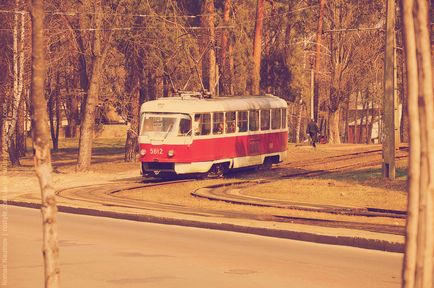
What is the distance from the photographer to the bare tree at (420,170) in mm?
6152

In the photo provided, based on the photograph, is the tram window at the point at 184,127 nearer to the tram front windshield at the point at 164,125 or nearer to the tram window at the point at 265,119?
the tram front windshield at the point at 164,125

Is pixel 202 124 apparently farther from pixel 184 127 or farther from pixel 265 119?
pixel 265 119

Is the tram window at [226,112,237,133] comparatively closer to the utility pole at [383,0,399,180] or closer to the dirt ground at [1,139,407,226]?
the dirt ground at [1,139,407,226]

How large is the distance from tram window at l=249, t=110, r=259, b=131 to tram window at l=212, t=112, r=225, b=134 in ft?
7.25

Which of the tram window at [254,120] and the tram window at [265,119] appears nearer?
the tram window at [254,120]

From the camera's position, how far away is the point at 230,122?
131 feet

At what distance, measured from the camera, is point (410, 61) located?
6.27 metres

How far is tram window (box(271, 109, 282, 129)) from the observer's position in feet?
143

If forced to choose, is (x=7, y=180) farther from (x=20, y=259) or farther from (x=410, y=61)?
(x=410, y=61)

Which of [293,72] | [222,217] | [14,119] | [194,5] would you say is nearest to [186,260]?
[222,217]

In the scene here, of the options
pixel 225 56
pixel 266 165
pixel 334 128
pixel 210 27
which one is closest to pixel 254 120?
pixel 266 165

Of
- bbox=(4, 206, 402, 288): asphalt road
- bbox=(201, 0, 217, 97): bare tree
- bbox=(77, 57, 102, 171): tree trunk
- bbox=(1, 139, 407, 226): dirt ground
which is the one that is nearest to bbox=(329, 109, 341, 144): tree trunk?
bbox=(201, 0, 217, 97): bare tree

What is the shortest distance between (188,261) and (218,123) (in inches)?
906

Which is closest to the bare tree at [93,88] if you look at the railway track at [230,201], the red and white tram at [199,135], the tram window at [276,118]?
the red and white tram at [199,135]
